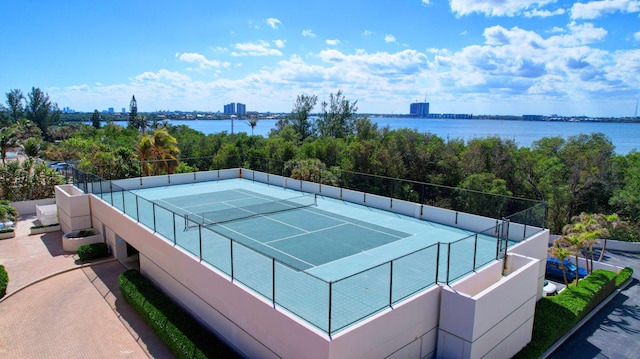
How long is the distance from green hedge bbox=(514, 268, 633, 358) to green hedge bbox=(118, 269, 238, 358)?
9519 mm

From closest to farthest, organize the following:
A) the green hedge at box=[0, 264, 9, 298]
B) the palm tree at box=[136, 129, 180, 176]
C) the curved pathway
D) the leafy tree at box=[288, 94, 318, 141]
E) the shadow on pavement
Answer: the shadow on pavement < the curved pathway < the green hedge at box=[0, 264, 9, 298] < the palm tree at box=[136, 129, 180, 176] < the leafy tree at box=[288, 94, 318, 141]

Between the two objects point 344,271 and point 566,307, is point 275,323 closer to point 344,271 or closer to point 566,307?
point 344,271

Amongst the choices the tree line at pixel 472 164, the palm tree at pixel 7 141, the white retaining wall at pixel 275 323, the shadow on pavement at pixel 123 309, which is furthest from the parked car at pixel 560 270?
the palm tree at pixel 7 141

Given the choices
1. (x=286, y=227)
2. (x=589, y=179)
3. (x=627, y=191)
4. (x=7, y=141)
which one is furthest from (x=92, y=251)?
(x=627, y=191)

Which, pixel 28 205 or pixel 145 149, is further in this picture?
pixel 145 149

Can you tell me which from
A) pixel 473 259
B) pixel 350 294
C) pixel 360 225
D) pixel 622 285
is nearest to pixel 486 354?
pixel 473 259

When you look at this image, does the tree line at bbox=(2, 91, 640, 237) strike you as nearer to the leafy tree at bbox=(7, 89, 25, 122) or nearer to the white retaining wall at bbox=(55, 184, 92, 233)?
the white retaining wall at bbox=(55, 184, 92, 233)

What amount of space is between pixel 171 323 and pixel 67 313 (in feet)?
17.3

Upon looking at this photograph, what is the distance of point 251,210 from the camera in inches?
875

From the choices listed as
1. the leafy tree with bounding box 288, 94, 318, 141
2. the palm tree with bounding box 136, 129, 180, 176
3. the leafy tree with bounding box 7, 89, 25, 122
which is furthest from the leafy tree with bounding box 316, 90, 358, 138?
the leafy tree with bounding box 7, 89, 25, 122

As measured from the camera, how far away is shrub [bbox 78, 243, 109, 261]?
20578 millimetres

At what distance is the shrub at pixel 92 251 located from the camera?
67.5ft

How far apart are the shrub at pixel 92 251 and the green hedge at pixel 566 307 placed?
19147 millimetres

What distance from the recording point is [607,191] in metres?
34.3
